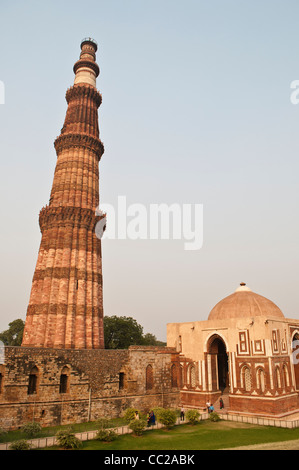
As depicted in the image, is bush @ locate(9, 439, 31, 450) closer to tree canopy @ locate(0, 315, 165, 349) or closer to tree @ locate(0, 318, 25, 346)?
tree canopy @ locate(0, 315, 165, 349)

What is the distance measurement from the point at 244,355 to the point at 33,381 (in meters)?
13.3

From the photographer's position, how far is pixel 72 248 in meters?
26.6

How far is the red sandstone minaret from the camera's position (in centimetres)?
2448

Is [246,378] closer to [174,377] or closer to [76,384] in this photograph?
[174,377]

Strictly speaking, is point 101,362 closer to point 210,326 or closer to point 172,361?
point 172,361

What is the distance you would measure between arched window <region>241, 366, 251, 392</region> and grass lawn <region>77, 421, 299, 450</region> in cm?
298

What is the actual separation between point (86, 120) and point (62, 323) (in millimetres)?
18672

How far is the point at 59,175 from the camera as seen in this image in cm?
2955

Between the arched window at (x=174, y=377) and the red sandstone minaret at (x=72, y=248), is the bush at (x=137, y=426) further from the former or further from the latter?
the arched window at (x=174, y=377)

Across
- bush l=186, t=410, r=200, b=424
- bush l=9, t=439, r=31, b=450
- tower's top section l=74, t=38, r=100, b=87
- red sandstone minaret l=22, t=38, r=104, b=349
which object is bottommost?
bush l=186, t=410, r=200, b=424

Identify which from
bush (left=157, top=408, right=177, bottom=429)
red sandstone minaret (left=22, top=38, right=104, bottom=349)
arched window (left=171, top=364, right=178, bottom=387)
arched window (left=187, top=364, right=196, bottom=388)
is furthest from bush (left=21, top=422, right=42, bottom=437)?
arched window (left=187, top=364, right=196, bottom=388)

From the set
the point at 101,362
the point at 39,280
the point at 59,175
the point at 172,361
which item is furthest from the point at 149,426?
the point at 59,175

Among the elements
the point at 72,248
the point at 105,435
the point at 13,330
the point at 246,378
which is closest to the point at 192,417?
the point at 246,378

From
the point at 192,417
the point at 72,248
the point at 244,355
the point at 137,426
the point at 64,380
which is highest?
the point at 72,248
